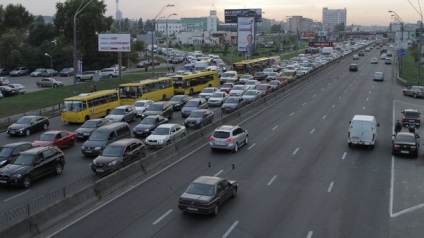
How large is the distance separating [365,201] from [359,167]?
19.4 ft

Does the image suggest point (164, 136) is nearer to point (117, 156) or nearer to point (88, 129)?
point (117, 156)

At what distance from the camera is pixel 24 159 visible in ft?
77.5

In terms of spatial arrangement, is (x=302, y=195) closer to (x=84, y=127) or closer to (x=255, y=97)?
(x=84, y=127)

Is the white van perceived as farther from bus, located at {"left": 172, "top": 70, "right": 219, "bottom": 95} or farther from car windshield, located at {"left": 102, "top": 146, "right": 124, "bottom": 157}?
bus, located at {"left": 172, "top": 70, "right": 219, "bottom": 95}

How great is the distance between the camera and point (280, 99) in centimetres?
5491

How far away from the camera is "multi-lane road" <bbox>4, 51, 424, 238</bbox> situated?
1753 cm

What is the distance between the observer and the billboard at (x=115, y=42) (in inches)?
2831

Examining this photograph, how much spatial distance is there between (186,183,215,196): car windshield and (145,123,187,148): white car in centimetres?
1118

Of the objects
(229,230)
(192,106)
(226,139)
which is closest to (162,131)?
(226,139)

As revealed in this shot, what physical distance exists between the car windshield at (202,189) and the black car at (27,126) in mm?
20484

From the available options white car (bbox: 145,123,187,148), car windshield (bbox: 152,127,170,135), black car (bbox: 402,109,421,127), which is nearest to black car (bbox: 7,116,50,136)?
white car (bbox: 145,123,187,148)

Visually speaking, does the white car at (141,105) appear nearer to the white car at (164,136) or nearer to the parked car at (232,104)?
the parked car at (232,104)

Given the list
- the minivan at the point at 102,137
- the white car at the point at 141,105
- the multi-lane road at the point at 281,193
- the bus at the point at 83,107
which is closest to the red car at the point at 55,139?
the multi-lane road at the point at 281,193

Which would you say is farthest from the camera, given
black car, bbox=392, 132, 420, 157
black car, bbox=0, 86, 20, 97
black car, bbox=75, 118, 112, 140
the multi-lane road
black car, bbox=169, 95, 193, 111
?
black car, bbox=0, 86, 20, 97
